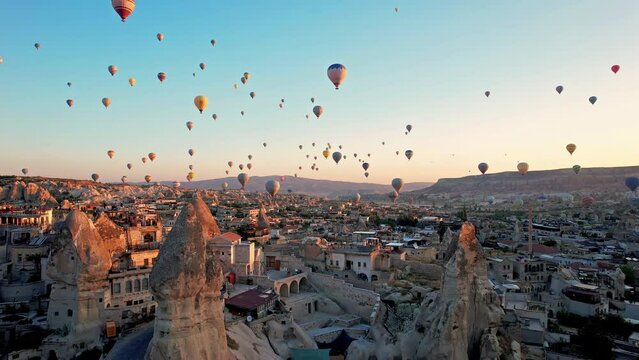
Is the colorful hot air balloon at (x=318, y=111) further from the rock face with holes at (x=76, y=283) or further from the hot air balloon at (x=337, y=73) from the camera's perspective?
the rock face with holes at (x=76, y=283)

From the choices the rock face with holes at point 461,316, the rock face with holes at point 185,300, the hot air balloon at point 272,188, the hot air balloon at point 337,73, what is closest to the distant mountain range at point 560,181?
the hot air balloon at point 272,188

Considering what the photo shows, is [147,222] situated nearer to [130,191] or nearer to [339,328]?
[339,328]

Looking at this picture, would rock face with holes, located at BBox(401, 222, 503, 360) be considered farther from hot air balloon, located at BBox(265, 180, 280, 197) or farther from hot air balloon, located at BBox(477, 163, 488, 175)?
hot air balloon, located at BBox(477, 163, 488, 175)

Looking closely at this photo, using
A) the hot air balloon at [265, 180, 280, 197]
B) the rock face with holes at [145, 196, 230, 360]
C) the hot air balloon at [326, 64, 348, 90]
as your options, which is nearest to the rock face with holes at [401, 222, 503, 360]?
the rock face with holes at [145, 196, 230, 360]

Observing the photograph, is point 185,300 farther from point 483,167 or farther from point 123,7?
point 483,167

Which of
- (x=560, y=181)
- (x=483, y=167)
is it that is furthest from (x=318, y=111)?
(x=560, y=181)
